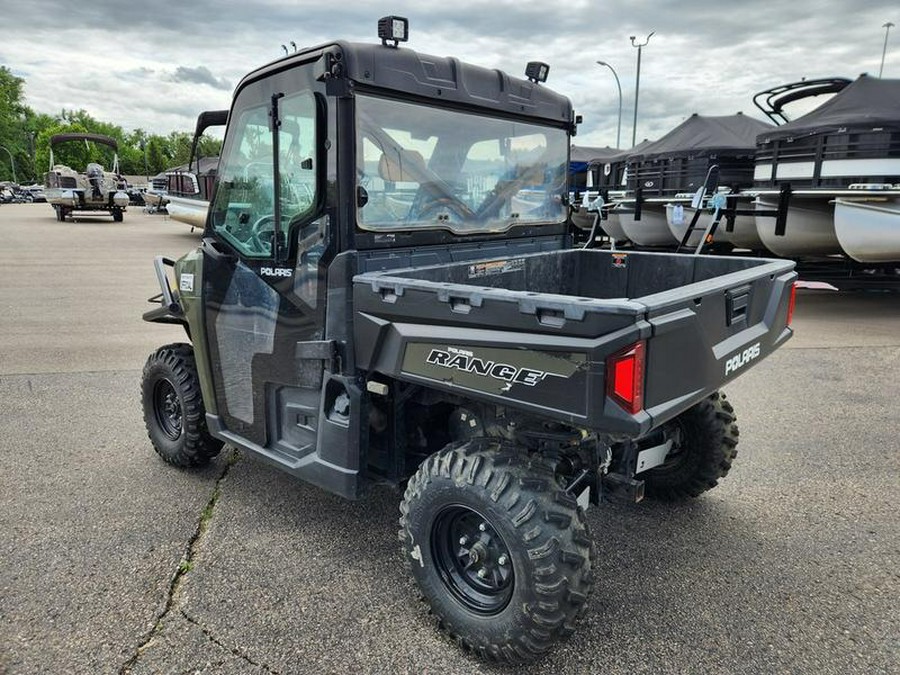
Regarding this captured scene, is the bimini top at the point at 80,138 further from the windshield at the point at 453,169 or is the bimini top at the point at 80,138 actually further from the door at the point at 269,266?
the windshield at the point at 453,169

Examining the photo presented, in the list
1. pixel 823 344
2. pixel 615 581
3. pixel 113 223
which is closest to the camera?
pixel 615 581

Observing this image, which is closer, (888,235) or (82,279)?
(888,235)

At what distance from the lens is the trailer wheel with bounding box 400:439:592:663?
2.25m

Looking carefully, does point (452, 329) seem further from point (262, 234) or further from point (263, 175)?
point (263, 175)

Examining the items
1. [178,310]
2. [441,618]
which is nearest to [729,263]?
[441,618]

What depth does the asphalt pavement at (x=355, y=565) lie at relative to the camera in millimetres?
2469

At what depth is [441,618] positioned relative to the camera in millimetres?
2561

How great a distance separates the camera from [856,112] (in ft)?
29.8

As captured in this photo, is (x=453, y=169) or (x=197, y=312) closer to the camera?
(x=453, y=169)

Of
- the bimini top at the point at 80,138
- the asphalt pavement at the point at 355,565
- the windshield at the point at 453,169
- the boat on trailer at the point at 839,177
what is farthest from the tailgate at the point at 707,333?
the bimini top at the point at 80,138

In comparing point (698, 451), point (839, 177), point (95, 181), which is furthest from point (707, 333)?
point (95, 181)

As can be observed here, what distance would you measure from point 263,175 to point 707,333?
81.2 inches

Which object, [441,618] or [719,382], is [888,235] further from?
[441,618]

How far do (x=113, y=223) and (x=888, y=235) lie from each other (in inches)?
1108
